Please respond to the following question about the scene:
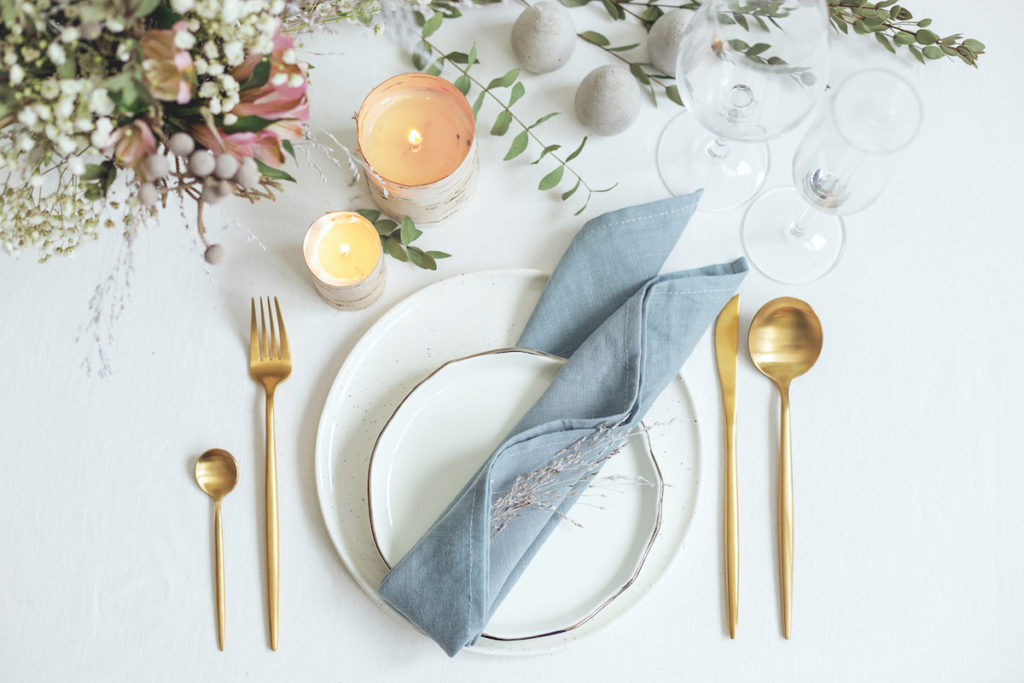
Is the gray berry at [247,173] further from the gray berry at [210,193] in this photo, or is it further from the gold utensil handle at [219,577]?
the gold utensil handle at [219,577]

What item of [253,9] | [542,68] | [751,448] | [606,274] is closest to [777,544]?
[751,448]

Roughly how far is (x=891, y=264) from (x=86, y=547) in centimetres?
94

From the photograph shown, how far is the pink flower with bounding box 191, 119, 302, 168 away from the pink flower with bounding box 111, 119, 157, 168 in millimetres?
35

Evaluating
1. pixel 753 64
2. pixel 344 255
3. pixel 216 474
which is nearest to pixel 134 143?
pixel 344 255

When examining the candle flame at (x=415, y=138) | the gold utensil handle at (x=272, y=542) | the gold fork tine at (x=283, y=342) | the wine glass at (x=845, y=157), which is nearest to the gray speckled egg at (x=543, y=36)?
the candle flame at (x=415, y=138)

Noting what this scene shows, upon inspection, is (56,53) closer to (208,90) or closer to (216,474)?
(208,90)

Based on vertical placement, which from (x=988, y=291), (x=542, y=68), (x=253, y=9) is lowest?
(x=988, y=291)

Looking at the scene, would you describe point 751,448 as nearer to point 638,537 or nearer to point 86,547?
point 638,537

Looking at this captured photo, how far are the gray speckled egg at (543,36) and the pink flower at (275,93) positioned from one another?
0.36 m

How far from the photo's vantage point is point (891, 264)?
0.83 metres

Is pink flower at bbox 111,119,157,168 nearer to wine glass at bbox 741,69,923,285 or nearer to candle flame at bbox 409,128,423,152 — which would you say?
candle flame at bbox 409,128,423,152

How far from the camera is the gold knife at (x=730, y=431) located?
0.76 meters

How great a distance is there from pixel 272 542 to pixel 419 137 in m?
0.45

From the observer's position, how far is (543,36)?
2.60 feet
